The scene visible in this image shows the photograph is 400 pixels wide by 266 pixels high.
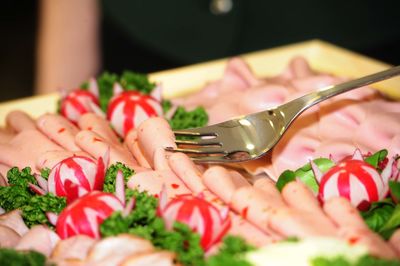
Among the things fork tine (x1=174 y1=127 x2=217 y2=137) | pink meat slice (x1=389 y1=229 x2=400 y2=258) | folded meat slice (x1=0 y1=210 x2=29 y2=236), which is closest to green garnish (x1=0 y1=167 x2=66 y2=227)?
folded meat slice (x1=0 y1=210 x2=29 y2=236)

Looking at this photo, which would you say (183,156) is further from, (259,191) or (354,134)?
(354,134)

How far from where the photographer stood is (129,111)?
219 cm

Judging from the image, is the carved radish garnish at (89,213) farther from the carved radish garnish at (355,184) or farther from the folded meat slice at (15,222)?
the carved radish garnish at (355,184)

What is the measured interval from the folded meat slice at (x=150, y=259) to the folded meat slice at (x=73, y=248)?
5.1 inches

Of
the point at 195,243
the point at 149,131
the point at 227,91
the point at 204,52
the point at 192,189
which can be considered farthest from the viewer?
the point at 204,52

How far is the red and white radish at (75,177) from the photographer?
69.1 inches

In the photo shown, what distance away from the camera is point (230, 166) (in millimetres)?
2004

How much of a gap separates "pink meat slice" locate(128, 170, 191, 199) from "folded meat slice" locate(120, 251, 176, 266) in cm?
31

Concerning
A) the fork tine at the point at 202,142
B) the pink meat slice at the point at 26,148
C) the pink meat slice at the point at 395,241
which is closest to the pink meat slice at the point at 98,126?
the pink meat slice at the point at 26,148

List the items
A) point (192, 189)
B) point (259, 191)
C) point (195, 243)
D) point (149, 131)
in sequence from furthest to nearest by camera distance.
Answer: point (149, 131) → point (192, 189) → point (259, 191) → point (195, 243)

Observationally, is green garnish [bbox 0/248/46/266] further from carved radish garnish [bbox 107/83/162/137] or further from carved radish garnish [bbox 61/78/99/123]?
carved radish garnish [bbox 61/78/99/123]

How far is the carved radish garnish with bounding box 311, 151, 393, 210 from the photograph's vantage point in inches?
66.2

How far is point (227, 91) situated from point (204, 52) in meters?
1.27

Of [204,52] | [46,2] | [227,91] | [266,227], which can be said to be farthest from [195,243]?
[46,2]
